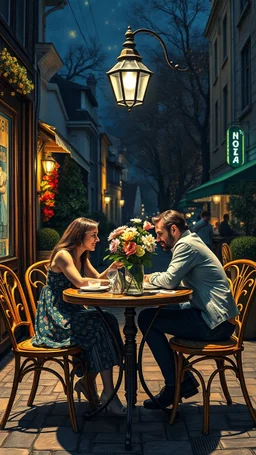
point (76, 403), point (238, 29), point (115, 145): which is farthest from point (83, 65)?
point (76, 403)

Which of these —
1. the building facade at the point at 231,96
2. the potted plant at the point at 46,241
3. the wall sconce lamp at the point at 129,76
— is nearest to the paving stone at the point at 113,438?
the wall sconce lamp at the point at 129,76

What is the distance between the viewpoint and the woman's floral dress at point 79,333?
405 centimetres

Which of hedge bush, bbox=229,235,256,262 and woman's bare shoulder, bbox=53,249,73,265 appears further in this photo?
hedge bush, bbox=229,235,256,262

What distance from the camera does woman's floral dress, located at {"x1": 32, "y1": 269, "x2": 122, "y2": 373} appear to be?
4055 mm

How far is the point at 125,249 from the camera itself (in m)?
3.89

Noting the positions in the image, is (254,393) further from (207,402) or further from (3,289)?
(3,289)

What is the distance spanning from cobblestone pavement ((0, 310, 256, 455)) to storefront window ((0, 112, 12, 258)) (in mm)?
2109

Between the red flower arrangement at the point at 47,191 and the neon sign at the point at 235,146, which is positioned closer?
the red flower arrangement at the point at 47,191

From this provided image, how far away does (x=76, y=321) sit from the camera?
4.09 meters

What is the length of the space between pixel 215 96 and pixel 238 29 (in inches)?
242

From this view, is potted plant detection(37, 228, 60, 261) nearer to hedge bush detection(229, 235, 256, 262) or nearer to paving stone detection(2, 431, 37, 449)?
hedge bush detection(229, 235, 256, 262)

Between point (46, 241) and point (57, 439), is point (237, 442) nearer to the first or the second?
point (57, 439)

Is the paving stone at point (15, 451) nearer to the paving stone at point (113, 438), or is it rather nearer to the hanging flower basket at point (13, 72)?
the paving stone at point (113, 438)

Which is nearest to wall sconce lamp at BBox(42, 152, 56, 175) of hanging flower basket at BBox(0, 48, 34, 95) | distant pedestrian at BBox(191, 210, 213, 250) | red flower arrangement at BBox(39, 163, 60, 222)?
red flower arrangement at BBox(39, 163, 60, 222)
